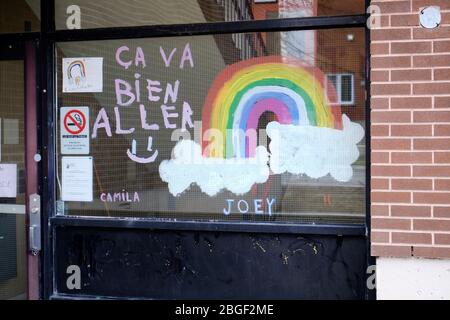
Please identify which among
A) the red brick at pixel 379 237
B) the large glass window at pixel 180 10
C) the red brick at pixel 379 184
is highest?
the large glass window at pixel 180 10

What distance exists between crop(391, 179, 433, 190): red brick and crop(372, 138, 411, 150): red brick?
8.3 inches

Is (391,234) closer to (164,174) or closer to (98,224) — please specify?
(164,174)

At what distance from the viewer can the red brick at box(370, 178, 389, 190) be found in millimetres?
3471

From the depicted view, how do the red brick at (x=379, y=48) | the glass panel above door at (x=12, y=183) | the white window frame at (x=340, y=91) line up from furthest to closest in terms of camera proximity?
the glass panel above door at (x=12, y=183), the white window frame at (x=340, y=91), the red brick at (x=379, y=48)

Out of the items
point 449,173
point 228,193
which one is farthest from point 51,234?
point 449,173

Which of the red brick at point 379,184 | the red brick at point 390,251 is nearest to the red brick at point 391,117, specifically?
the red brick at point 379,184

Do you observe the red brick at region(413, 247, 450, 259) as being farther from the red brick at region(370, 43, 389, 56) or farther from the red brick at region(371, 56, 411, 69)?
the red brick at region(370, 43, 389, 56)

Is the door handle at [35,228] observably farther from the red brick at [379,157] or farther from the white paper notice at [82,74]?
the red brick at [379,157]

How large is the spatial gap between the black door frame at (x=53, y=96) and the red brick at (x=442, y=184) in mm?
517

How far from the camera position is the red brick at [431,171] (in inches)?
133

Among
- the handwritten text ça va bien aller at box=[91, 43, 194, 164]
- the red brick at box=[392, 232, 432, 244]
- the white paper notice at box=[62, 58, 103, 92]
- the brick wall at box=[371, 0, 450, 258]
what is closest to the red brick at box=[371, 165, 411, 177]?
the brick wall at box=[371, 0, 450, 258]

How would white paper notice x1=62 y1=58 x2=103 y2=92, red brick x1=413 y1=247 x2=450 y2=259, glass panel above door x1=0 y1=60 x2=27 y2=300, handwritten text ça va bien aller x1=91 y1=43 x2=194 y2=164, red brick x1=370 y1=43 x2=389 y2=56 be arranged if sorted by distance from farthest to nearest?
glass panel above door x1=0 y1=60 x2=27 y2=300, white paper notice x1=62 y1=58 x2=103 y2=92, handwritten text ça va bien aller x1=91 y1=43 x2=194 y2=164, red brick x1=370 y1=43 x2=389 y2=56, red brick x1=413 y1=247 x2=450 y2=259

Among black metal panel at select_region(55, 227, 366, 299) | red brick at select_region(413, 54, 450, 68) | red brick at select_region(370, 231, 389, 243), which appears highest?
red brick at select_region(413, 54, 450, 68)
